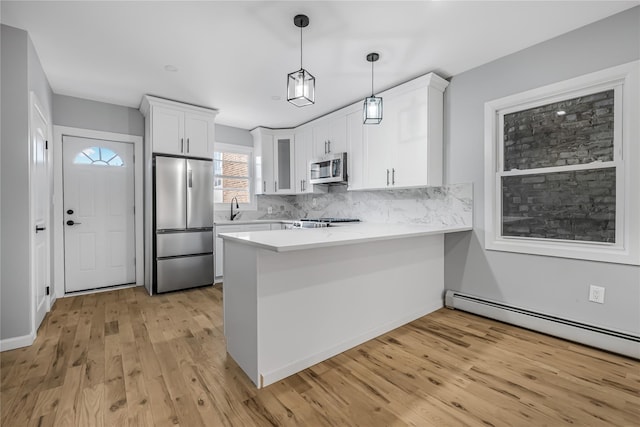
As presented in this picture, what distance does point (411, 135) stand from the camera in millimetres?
3189

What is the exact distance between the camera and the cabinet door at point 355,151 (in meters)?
3.78

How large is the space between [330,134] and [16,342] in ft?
12.8

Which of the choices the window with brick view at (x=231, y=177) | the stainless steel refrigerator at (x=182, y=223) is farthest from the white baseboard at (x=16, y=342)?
the window with brick view at (x=231, y=177)

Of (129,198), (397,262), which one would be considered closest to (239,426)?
(397,262)

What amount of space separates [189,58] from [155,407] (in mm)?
2817

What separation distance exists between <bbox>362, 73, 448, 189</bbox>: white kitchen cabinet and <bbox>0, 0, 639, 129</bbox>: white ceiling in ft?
0.58

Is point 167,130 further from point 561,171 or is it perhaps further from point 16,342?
point 561,171

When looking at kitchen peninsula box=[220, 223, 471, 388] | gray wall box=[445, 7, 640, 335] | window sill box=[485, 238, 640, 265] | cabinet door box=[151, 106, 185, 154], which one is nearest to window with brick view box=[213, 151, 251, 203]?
cabinet door box=[151, 106, 185, 154]

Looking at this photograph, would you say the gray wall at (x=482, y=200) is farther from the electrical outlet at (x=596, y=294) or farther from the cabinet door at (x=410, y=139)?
the cabinet door at (x=410, y=139)

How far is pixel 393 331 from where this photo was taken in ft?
8.49

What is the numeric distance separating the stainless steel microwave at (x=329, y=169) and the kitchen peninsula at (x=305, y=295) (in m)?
1.59

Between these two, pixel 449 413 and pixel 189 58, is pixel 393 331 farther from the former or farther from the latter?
pixel 189 58

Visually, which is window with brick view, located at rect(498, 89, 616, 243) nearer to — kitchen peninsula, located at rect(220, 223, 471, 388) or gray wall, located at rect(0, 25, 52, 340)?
kitchen peninsula, located at rect(220, 223, 471, 388)

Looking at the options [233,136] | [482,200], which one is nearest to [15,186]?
[233,136]
